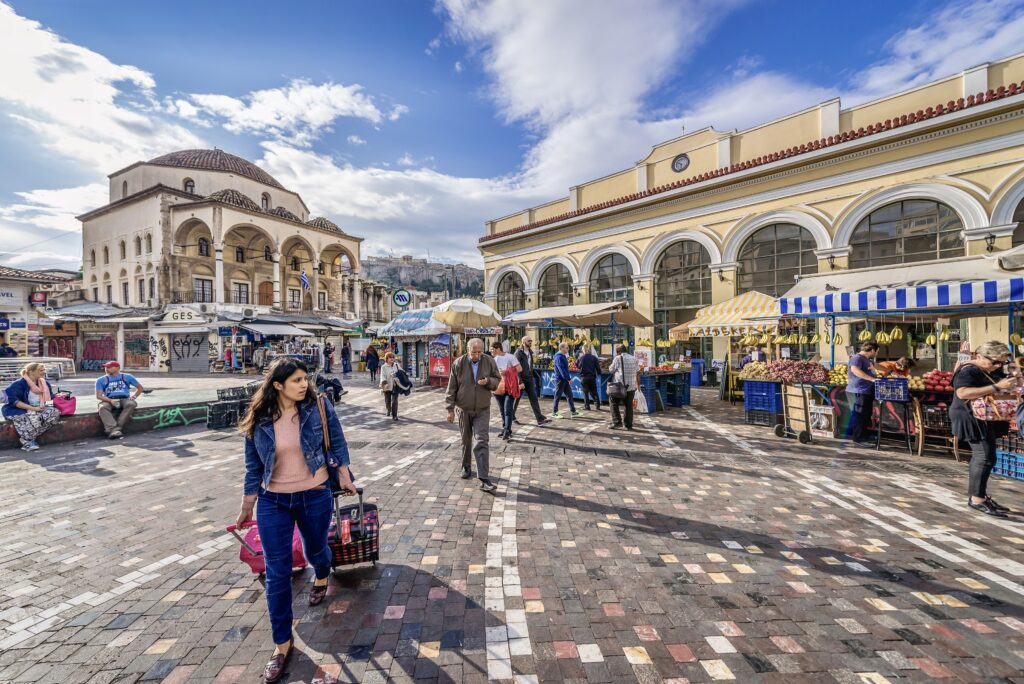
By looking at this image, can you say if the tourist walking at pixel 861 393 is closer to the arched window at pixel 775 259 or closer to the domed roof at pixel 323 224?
the arched window at pixel 775 259

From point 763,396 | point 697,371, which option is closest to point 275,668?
point 763,396

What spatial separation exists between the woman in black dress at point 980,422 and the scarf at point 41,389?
14.2 meters

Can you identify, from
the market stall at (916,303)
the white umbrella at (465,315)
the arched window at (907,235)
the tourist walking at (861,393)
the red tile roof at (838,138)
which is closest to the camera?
the market stall at (916,303)

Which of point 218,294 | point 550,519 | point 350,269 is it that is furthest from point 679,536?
point 350,269

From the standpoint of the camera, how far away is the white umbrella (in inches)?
535

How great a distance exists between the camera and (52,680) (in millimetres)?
2426

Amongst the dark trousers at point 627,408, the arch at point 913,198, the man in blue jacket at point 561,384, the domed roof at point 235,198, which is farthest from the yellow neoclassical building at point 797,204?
the domed roof at point 235,198

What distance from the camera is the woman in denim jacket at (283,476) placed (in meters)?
2.48

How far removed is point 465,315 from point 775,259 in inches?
441

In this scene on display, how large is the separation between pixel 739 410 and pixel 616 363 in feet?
16.2

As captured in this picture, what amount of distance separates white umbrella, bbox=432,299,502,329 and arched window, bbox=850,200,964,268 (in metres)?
11.9

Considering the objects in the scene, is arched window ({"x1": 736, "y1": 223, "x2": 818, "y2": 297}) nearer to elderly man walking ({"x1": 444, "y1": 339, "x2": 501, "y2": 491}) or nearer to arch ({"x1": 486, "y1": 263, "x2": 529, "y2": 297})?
arch ({"x1": 486, "y1": 263, "x2": 529, "y2": 297})

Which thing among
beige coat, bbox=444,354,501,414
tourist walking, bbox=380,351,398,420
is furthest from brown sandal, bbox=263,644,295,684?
tourist walking, bbox=380,351,398,420

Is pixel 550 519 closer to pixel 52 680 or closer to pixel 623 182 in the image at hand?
pixel 52 680
